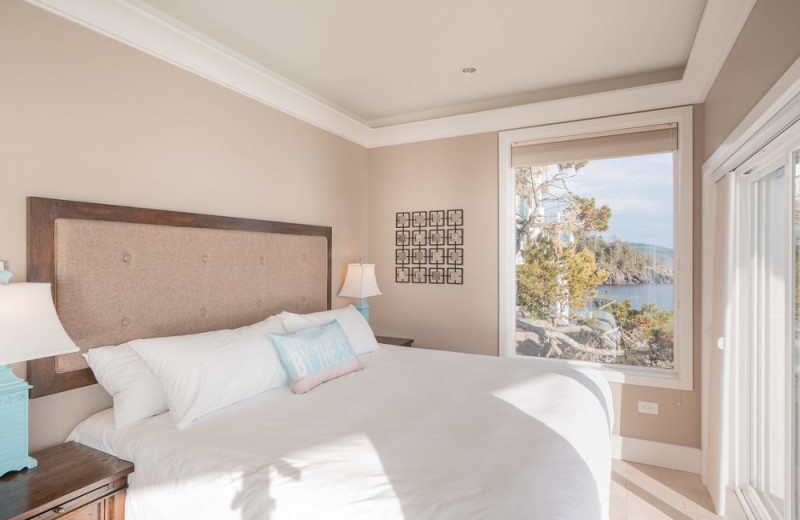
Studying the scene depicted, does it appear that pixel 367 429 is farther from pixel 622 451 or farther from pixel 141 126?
pixel 622 451

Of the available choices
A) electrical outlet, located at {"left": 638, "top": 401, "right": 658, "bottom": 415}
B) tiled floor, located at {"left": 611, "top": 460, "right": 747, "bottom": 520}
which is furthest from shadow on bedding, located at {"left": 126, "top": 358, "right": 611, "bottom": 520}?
electrical outlet, located at {"left": 638, "top": 401, "right": 658, "bottom": 415}

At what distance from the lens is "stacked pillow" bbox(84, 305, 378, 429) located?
189 centimetres

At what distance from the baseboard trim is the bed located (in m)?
1.05

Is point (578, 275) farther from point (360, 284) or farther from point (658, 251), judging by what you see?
point (360, 284)

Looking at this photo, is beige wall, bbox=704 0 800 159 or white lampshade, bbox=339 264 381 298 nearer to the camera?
beige wall, bbox=704 0 800 159

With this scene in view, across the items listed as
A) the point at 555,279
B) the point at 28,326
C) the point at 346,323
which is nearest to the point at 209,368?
the point at 28,326

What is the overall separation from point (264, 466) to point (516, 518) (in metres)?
0.81

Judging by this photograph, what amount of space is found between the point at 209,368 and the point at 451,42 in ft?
7.45

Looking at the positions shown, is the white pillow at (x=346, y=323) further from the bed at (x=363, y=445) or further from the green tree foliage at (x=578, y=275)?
the green tree foliage at (x=578, y=275)

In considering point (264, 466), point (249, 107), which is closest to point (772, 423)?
point (264, 466)

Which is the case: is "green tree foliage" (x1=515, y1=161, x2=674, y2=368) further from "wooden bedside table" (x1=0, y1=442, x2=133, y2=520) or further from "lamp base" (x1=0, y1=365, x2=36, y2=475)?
"lamp base" (x1=0, y1=365, x2=36, y2=475)

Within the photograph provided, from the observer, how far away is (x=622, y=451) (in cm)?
322

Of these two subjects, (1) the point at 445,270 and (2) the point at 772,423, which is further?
(1) the point at 445,270

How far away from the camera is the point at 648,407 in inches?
125
